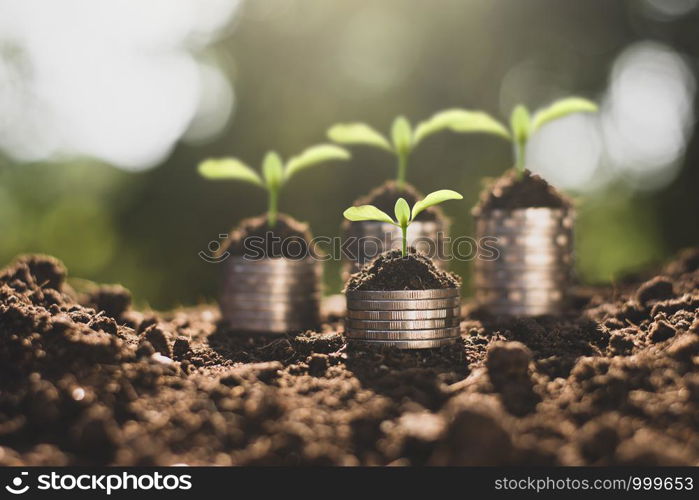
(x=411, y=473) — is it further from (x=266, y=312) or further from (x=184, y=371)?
(x=266, y=312)


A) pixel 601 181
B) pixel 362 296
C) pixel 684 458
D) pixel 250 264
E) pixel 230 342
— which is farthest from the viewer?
pixel 601 181

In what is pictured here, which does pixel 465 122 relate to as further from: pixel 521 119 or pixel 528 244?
pixel 528 244

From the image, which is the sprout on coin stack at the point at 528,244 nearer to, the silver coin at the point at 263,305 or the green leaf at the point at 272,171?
the silver coin at the point at 263,305

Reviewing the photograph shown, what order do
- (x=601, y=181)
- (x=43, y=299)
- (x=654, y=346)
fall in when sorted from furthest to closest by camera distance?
1. (x=601, y=181)
2. (x=43, y=299)
3. (x=654, y=346)

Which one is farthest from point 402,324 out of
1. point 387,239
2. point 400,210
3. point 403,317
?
point 387,239

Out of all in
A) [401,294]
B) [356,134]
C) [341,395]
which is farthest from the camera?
[356,134]

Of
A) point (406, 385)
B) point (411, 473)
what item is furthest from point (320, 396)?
point (411, 473)

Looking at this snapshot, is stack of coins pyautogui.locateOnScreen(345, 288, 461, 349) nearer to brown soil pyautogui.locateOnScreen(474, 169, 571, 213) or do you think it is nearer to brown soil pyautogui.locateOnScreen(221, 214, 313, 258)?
brown soil pyautogui.locateOnScreen(221, 214, 313, 258)
